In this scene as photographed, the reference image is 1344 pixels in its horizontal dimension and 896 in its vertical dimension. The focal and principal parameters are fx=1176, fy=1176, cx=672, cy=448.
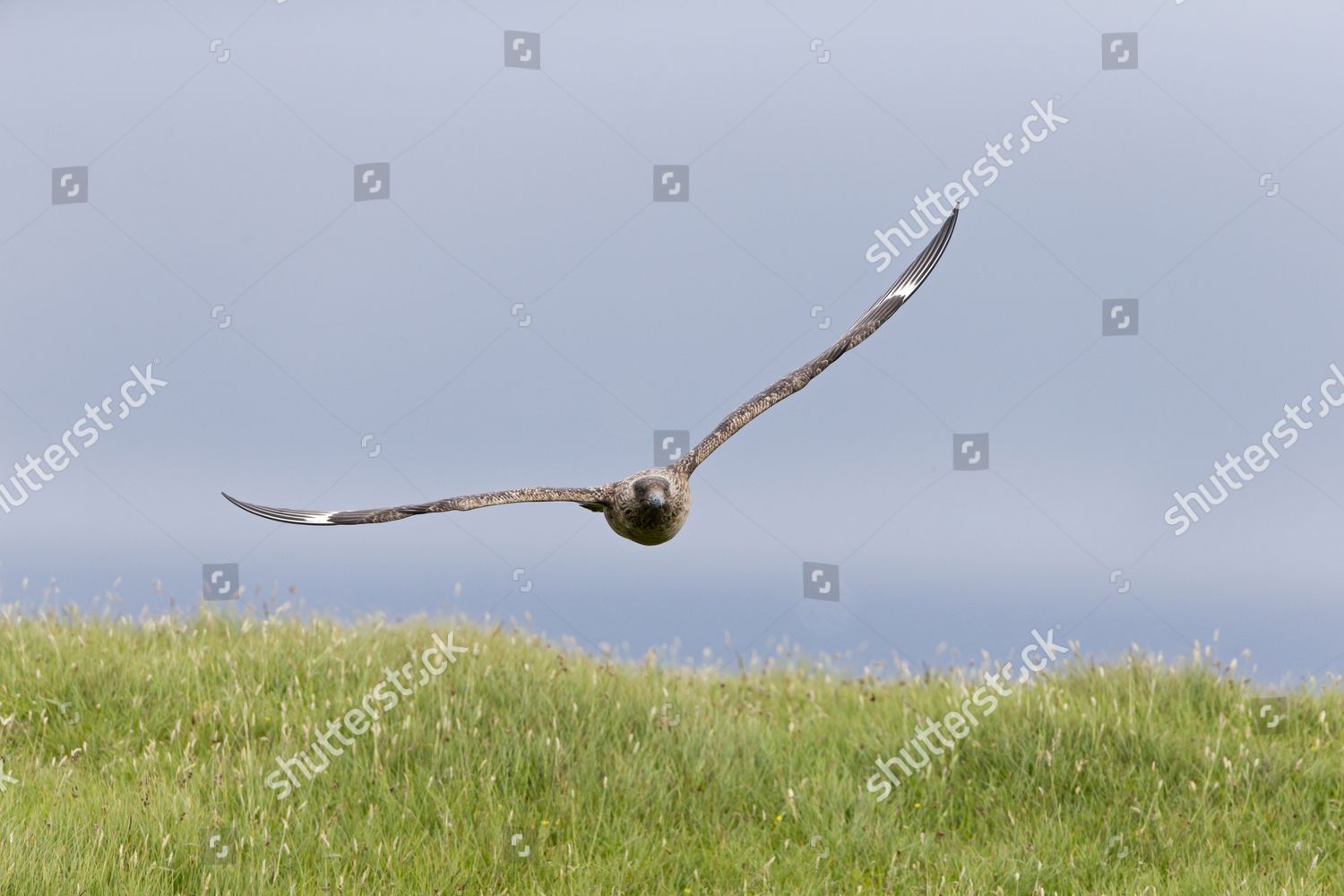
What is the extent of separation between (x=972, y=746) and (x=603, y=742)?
2.33 meters

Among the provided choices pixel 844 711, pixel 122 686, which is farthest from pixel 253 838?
pixel 844 711

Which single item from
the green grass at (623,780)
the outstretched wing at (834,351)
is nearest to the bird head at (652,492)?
the outstretched wing at (834,351)

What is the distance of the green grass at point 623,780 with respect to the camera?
19.8 ft

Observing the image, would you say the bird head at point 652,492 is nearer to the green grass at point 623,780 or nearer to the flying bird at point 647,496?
the flying bird at point 647,496

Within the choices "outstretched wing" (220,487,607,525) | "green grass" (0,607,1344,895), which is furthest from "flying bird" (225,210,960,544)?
"green grass" (0,607,1344,895)

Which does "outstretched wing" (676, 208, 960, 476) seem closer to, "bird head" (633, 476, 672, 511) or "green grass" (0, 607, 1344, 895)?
"bird head" (633, 476, 672, 511)

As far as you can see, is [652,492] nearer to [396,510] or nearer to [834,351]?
[396,510]

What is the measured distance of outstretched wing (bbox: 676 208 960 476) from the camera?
610 centimetres

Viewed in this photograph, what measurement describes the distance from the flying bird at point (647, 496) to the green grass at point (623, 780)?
5.91ft

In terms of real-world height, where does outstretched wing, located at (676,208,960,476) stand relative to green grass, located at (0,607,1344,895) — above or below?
above

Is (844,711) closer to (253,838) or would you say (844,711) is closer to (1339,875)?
(1339,875)

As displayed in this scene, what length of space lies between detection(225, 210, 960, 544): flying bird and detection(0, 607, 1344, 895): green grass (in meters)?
1.80

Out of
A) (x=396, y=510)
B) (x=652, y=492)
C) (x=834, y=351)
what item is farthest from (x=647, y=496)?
(x=834, y=351)

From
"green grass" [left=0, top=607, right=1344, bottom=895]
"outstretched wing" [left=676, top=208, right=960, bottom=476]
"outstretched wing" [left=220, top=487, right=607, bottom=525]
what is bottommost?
"green grass" [left=0, top=607, right=1344, bottom=895]
